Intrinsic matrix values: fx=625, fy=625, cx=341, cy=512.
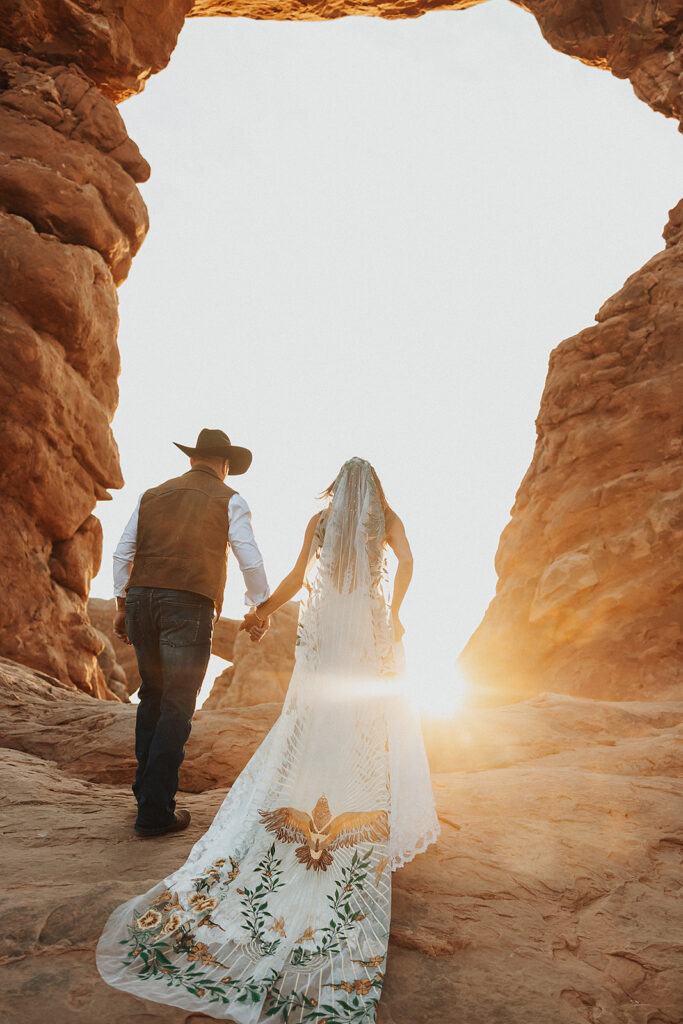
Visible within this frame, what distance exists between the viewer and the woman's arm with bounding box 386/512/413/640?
396 cm

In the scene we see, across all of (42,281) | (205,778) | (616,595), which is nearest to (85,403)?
(42,281)

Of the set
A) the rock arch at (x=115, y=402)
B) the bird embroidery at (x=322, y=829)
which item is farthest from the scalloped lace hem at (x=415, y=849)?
the rock arch at (x=115, y=402)

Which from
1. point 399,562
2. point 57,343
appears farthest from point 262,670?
point 399,562

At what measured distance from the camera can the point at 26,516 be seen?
12.6 meters

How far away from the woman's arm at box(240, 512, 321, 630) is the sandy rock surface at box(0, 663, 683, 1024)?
1423 millimetres

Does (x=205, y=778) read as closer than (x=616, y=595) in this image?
Yes

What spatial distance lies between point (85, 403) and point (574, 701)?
1138 cm

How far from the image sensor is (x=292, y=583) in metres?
4.16

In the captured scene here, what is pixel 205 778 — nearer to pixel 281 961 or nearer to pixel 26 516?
pixel 281 961

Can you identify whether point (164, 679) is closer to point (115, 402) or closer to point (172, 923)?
point (172, 923)

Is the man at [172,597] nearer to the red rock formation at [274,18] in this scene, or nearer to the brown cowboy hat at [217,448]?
the brown cowboy hat at [217,448]

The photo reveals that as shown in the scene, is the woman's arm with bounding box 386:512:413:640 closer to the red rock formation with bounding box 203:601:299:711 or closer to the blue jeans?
the blue jeans

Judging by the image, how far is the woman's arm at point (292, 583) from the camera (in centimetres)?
411

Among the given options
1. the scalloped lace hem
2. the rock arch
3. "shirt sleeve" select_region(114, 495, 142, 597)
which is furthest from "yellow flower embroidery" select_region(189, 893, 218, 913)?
the rock arch
